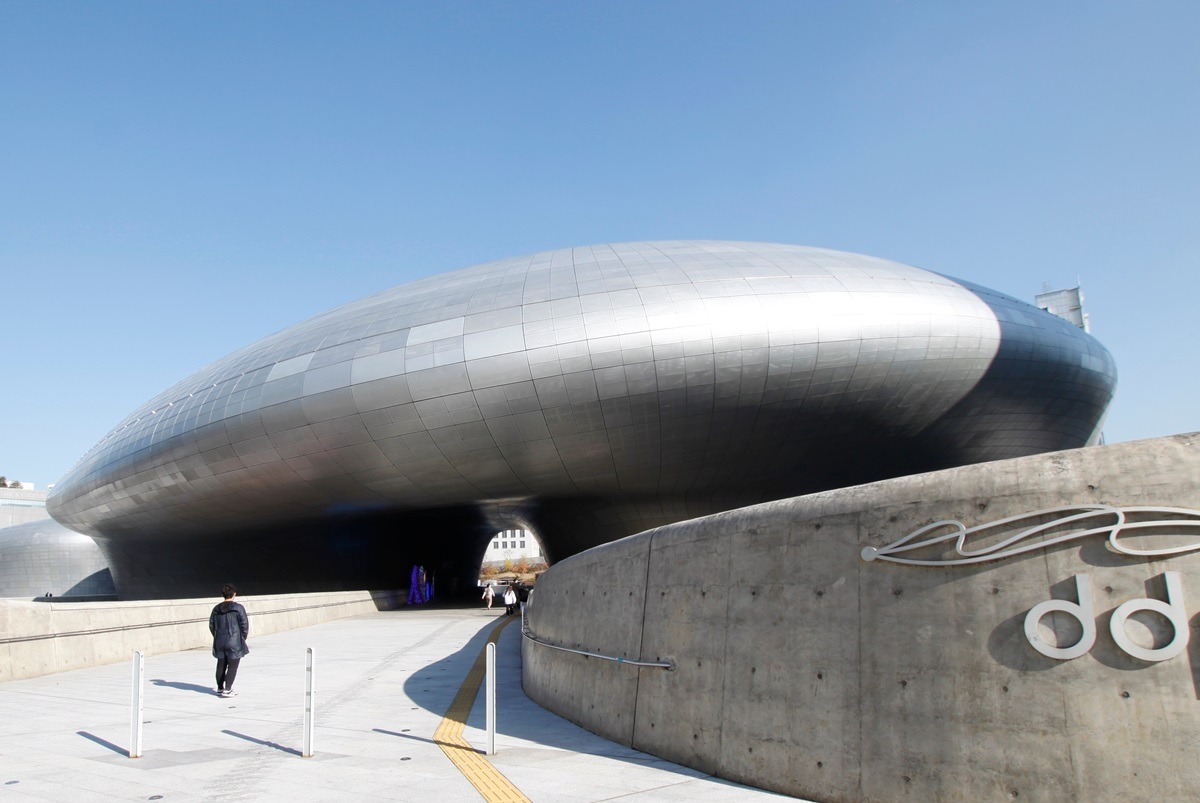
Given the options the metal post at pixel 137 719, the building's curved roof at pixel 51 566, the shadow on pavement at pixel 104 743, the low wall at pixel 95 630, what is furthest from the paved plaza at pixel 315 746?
the building's curved roof at pixel 51 566

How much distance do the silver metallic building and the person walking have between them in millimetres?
12877

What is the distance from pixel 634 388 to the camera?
22750mm

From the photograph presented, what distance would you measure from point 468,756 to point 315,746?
1528mm

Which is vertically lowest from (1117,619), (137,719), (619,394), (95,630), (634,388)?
(95,630)

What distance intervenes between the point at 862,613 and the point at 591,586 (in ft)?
11.6

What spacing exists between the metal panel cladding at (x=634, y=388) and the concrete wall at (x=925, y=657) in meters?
16.5

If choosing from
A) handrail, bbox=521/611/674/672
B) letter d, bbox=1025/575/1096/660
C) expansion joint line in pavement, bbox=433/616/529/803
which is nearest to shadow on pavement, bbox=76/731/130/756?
expansion joint line in pavement, bbox=433/616/529/803

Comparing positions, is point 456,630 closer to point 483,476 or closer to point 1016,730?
point 483,476

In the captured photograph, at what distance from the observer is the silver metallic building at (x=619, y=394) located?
22.7m

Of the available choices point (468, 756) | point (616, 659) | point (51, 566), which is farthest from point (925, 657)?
point (51, 566)

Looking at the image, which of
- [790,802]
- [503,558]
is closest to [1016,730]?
[790,802]

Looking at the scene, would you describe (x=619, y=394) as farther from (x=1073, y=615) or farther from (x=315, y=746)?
(x=1073, y=615)

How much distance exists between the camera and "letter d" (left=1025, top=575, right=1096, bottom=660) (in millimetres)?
4344

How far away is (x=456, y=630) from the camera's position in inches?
821
